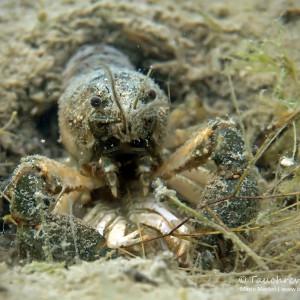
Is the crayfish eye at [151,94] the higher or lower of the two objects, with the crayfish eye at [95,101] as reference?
lower

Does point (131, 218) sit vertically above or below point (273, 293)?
below

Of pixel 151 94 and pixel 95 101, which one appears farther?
pixel 151 94

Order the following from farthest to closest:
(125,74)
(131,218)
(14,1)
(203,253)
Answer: (14,1) < (125,74) < (131,218) < (203,253)

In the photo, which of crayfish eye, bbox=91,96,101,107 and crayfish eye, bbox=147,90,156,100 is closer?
crayfish eye, bbox=91,96,101,107

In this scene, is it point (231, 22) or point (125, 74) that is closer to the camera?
point (125, 74)

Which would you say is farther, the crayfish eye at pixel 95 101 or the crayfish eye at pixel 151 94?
the crayfish eye at pixel 151 94

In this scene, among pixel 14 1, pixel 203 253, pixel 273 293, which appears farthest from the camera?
pixel 14 1

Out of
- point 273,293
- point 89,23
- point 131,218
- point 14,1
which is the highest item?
point 14,1

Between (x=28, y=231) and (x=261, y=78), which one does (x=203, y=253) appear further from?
(x=261, y=78)

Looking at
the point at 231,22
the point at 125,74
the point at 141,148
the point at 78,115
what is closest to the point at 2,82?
the point at 78,115

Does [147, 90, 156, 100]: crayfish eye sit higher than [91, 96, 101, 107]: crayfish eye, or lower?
lower
